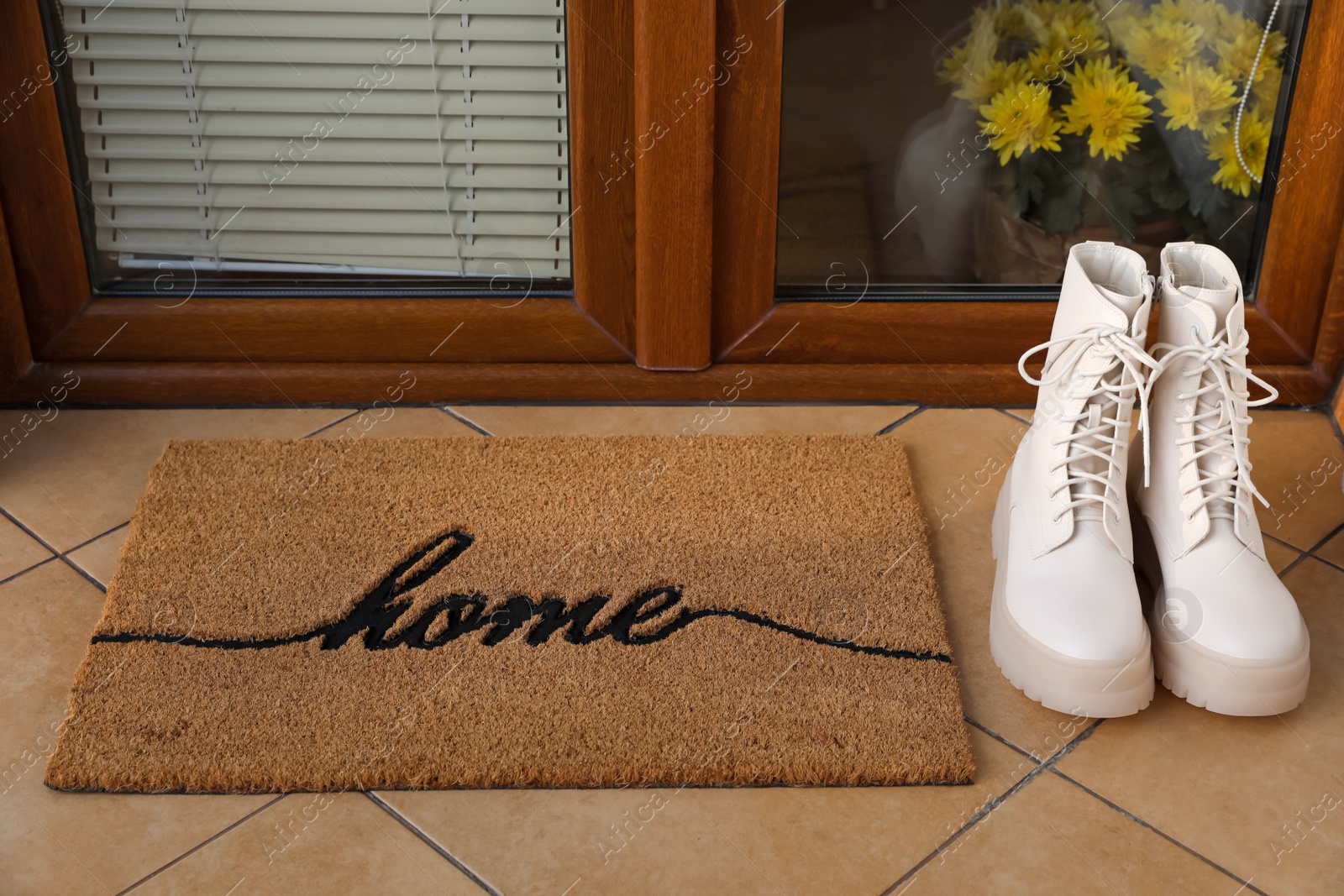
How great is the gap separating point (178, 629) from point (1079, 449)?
90 cm

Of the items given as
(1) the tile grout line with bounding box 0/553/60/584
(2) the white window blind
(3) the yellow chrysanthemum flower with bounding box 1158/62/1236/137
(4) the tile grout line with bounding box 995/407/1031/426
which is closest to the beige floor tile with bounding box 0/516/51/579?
(1) the tile grout line with bounding box 0/553/60/584

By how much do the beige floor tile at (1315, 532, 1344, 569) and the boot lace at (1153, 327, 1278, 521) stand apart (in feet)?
0.87

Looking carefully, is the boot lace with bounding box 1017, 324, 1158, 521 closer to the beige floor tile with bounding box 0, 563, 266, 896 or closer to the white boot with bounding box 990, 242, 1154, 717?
the white boot with bounding box 990, 242, 1154, 717

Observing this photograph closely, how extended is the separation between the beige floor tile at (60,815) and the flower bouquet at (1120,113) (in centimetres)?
116

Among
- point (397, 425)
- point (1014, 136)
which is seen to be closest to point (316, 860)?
point (397, 425)

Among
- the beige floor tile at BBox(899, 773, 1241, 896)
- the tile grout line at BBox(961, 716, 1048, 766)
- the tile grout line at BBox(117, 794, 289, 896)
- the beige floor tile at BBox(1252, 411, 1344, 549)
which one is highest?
the beige floor tile at BBox(1252, 411, 1344, 549)

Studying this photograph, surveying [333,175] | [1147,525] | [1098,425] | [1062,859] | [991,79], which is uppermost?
[991,79]

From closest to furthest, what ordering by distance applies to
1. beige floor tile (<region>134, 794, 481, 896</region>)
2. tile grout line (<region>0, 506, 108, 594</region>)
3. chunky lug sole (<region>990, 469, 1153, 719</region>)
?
beige floor tile (<region>134, 794, 481, 896</region>), chunky lug sole (<region>990, 469, 1153, 719</region>), tile grout line (<region>0, 506, 108, 594</region>)

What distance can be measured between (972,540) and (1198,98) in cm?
65

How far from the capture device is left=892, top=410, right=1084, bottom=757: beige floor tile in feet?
3.54

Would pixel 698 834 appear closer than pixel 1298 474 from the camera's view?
Yes

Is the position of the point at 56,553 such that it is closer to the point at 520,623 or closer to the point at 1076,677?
the point at 520,623

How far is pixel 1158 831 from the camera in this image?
0.98 meters

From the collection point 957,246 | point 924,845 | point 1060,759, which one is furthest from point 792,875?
point 957,246
